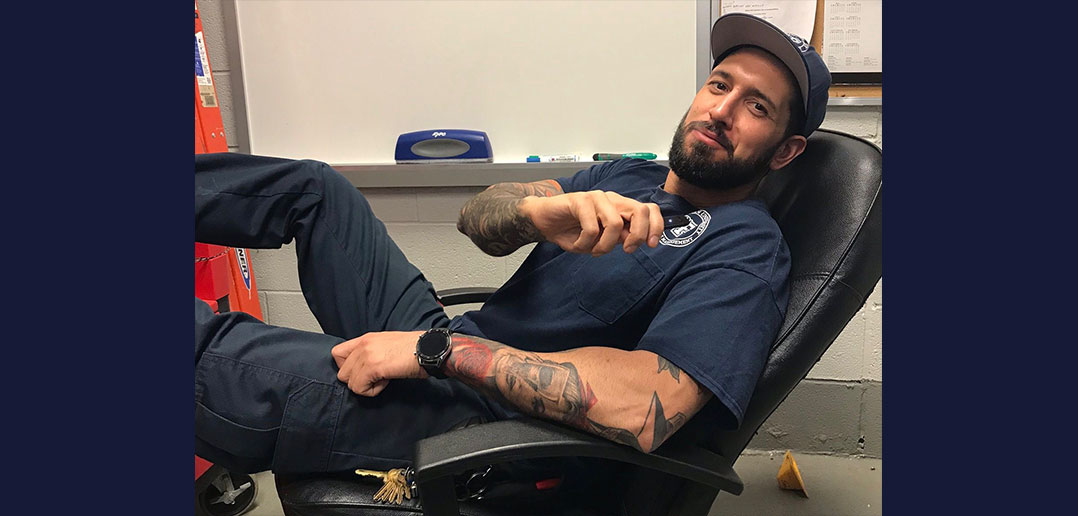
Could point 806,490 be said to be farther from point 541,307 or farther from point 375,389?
point 375,389

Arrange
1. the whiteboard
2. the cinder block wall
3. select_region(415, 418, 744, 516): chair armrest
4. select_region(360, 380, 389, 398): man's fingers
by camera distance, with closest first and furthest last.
Result: select_region(415, 418, 744, 516): chair armrest → select_region(360, 380, 389, 398): man's fingers → the whiteboard → the cinder block wall

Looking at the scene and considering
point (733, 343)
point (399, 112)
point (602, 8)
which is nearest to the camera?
point (733, 343)

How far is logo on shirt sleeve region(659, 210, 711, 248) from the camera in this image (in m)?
1.13

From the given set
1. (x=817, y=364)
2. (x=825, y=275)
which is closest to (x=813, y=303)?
(x=825, y=275)

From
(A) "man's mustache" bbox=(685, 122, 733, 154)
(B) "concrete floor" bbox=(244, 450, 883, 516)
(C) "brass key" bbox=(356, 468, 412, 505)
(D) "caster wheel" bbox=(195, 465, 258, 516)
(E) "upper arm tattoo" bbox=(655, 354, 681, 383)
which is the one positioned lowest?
(B) "concrete floor" bbox=(244, 450, 883, 516)

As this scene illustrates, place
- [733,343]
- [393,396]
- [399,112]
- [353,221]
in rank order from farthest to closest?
[399,112]
[353,221]
[393,396]
[733,343]

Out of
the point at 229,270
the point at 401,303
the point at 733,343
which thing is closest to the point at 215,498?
the point at 229,270

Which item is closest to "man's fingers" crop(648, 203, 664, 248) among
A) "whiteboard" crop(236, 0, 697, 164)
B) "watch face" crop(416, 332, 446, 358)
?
"watch face" crop(416, 332, 446, 358)

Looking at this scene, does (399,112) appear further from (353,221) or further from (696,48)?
(696,48)

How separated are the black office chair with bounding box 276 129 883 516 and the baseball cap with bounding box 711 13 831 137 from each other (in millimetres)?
132

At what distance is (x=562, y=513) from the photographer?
1011mm

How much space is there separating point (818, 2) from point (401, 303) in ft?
3.75

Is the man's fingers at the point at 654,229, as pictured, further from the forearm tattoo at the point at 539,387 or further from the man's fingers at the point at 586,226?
the forearm tattoo at the point at 539,387

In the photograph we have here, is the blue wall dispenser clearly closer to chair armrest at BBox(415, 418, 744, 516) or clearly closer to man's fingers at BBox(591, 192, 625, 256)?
man's fingers at BBox(591, 192, 625, 256)
